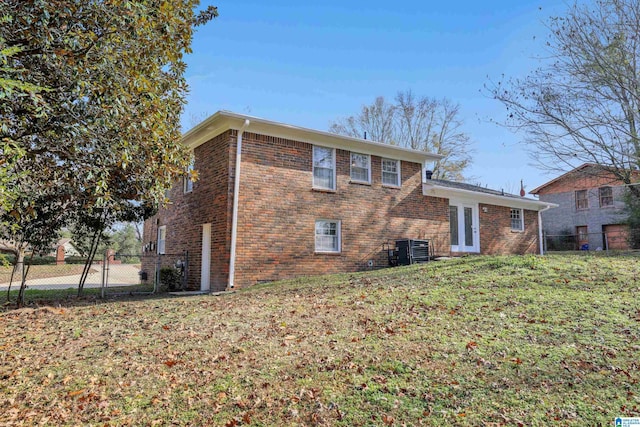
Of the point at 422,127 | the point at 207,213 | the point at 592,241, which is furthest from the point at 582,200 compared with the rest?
the point at 207,213

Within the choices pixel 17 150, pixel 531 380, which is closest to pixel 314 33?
pixel 17 150

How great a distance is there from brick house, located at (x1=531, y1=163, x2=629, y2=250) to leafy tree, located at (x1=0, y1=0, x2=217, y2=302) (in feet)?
85.9

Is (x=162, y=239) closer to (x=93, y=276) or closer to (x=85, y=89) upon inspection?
(x=93, y=276)

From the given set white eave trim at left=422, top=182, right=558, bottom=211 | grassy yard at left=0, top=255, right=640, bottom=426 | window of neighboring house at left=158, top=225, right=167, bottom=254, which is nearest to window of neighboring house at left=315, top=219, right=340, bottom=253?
white eave trim at left=422, top=182, right=558, bottom=211

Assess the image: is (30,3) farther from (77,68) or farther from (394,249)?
(394,249)

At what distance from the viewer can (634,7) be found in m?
9.12

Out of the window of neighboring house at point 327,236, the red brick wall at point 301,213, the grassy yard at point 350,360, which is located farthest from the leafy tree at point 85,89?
the window of neighboring house at point 327,236

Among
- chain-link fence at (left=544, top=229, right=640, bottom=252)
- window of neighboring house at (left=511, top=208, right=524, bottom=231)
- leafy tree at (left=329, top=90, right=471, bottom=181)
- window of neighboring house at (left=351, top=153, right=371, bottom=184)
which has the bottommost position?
chain-link fence at (left=544, top=229, right=640, bottom=252)

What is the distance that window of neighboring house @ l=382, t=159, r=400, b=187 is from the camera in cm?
1434

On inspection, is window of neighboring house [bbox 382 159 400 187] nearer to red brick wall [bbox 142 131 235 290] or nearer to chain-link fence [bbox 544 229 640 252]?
red brick wall [bbox 142 131 235 290]

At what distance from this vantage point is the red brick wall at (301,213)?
37.1 feet

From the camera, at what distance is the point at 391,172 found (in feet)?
47.6

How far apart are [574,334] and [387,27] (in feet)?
32.4

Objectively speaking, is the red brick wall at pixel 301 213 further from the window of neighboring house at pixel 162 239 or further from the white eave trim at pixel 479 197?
the window of neighboring house at pixel 162 239
